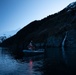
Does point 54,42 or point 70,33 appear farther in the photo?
point 54,42

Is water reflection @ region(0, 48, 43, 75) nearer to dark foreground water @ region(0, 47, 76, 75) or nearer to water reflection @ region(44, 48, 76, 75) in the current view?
dark foreground water @ region(0, 47, 76, 75)

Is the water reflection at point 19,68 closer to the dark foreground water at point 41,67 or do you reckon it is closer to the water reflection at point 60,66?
the dark foreground water at point 41,67

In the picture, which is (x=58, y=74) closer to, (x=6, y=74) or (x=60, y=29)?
(x=6, y=74)

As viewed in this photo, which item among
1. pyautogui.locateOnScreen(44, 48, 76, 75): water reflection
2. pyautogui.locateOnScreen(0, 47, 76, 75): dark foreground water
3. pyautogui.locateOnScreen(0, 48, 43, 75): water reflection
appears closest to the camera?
pyautogui.locateOnScreen(44, 48, 76, 75): water reflection

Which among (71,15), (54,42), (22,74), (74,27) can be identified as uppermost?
(71,15)

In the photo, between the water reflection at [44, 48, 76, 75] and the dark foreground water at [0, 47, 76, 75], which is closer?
the water reflection at [44, 48, 76, 75]

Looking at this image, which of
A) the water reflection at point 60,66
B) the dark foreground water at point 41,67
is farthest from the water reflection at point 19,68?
the water reflection at point 60,66

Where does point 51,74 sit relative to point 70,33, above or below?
below

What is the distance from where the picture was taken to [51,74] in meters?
38.5

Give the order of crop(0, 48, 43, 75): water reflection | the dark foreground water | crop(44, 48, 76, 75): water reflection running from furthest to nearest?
crop(0, 48, 43, 75): water reflection
the dark foreground water
crop(44, 48, 76, 75): water reflection

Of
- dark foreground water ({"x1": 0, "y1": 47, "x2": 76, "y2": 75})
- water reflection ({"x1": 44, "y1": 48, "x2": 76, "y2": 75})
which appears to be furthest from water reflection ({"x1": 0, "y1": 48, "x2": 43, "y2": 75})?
water reflection ({"x1": 44, "y1": 48, "x2": 76, "y2": 75})

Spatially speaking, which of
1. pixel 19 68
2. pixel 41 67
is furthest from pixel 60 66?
pixel 19 68

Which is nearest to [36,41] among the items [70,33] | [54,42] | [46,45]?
[46,45]

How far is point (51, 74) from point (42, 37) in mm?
153245
